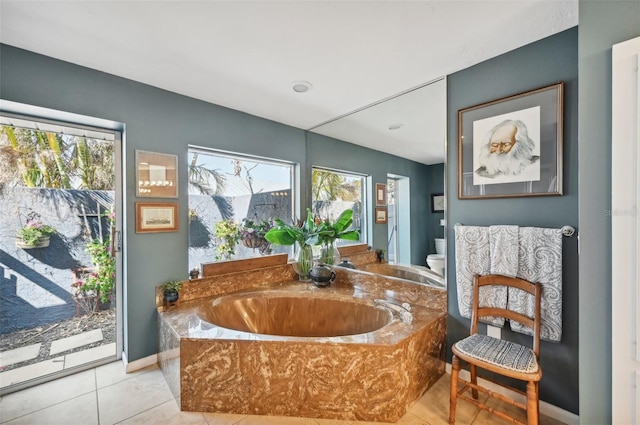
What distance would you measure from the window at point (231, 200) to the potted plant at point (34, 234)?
3.40 feet

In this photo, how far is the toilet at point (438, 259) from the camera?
2264 mm

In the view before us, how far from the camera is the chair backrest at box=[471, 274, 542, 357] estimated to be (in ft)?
5.45

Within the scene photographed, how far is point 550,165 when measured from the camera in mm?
1717

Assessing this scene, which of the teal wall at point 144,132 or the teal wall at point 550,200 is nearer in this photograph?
the teal wall at point 550,200

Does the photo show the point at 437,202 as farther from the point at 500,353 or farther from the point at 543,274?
the point at 500,353

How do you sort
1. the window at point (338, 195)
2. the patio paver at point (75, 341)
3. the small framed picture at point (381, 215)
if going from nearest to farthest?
1. the patio paver at point (75, 341)
2. the small framed picture at point (381, 215)
3. the window at point (338, 195)

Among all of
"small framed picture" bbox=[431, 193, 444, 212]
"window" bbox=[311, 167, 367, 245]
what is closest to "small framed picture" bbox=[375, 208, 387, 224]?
"window" bbox=[311, 167, 367, 245]

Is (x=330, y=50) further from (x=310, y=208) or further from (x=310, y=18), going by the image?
(x=310, y=208)

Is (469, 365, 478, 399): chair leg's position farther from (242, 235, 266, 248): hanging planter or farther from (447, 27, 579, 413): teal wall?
(242, 235, 266, 248): hanging planter

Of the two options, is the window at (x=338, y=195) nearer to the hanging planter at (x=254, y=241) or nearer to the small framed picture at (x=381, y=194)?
the small framed picture at (x=381, y=194)

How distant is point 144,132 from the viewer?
235cm

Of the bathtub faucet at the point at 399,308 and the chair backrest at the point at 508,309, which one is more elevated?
the chair backrest at the point at 508,309

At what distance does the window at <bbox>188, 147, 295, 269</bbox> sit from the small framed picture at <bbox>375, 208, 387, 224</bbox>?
3.73 ft

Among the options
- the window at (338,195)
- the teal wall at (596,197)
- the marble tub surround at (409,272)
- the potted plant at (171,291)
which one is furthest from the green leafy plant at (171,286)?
the teal wall at (596,197)
